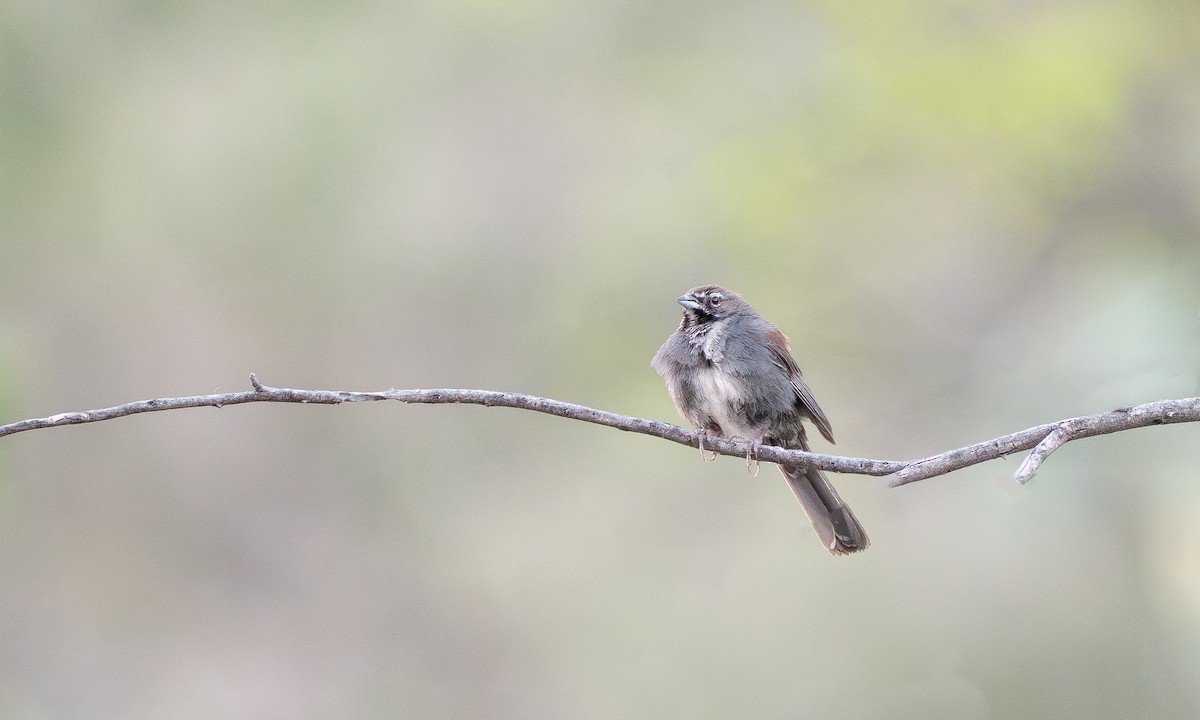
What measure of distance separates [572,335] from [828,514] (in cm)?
437

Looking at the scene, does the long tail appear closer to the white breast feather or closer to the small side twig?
the white breast feather

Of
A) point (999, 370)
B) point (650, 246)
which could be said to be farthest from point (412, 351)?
point (999, 370)

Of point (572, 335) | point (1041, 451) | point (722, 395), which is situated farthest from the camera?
point (572, 335)

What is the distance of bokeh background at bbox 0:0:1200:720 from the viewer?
24.5 feet

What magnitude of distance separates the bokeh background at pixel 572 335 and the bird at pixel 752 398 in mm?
1909

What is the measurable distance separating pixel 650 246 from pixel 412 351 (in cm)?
294

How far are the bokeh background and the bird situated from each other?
1.91 meters

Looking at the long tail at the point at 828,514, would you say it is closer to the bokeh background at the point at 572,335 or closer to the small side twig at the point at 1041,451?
the bokeh background at the point at 572,335

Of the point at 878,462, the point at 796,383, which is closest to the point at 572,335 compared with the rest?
the point at 796,383

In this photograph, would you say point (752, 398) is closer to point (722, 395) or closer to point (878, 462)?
point (722, 395)

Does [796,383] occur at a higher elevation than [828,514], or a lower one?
higher

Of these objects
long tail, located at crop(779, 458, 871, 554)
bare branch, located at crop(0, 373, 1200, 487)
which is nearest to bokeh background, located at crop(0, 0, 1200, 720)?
long tail, located at crop(779, 458, 871, 554)

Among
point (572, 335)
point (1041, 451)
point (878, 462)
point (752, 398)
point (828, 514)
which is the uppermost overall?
point (572, 335)

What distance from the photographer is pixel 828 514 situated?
511 cm
